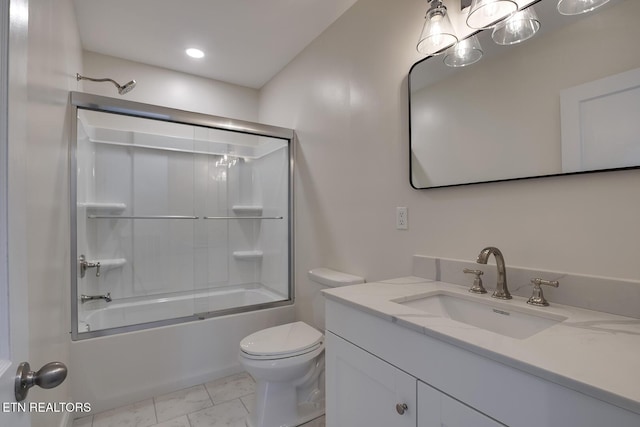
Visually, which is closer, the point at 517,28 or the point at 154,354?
the point at 517,28

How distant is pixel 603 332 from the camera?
0.77m

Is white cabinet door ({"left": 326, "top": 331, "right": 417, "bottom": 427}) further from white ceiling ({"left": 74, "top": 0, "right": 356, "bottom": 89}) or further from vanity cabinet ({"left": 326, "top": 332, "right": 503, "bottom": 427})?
white ceiling ({"left": 74, "top": 0, "right": 356, "bottom": 89})

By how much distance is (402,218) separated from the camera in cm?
156

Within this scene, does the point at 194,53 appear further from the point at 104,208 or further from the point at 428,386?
the point at 428,386

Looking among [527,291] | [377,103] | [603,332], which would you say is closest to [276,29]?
[377,103]

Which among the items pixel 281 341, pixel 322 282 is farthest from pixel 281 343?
pixel 322 282

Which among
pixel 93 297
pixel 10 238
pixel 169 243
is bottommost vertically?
pixel 93 297

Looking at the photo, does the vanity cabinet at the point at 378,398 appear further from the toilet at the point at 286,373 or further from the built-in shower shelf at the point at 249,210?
the built-in shower shelf at the point at 249,210

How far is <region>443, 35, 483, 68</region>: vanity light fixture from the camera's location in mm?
1226

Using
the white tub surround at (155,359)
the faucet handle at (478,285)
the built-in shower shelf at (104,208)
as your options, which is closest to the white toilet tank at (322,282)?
the white tub surround at (155,359)

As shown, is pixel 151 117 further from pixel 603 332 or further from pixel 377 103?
pixel 603 332

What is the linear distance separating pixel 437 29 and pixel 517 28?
30cm

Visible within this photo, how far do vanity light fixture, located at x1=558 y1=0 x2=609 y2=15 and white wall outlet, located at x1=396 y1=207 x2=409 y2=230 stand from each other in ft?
3.04

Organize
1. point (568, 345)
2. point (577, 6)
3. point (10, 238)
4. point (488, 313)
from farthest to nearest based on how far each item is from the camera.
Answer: point (488, 313), point (577, 6), point (568, 345), point (10, 238)
